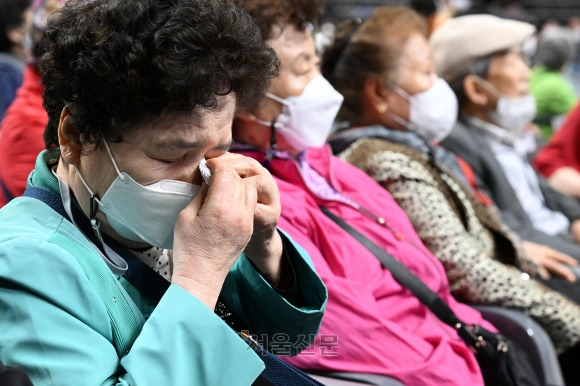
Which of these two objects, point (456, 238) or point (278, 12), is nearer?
point (278, 12)

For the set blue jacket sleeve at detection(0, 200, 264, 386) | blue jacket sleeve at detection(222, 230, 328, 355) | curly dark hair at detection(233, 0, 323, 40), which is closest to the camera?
blue jacket sleeve at detection(0, 200, 264, 386)

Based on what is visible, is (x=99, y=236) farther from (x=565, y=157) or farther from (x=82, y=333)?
(x=565, y=157)

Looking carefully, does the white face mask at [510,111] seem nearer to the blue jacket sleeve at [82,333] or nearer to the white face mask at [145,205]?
the white face mask at [145,205]

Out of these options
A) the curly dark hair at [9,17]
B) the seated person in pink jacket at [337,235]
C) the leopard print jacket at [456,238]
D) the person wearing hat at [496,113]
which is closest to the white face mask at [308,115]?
the seated person in pink jacket at [337,235]

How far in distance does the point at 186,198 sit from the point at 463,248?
147 centimetres

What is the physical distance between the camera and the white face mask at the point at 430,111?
3199 millimetres

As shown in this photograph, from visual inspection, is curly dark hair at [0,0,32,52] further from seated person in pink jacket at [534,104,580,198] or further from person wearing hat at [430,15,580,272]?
seated person in pink jacket at [534,104,580,198]

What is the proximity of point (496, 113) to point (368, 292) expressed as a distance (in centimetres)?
198

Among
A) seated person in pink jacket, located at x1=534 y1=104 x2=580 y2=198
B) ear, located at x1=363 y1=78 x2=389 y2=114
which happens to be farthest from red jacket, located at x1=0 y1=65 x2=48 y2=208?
seated person in pink jacket, located at x1=534 y1=104 x2=580 y2=198

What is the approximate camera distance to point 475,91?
12.9ft

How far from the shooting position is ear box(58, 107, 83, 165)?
149 cm

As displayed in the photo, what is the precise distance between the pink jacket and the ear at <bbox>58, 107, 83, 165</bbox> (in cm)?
83

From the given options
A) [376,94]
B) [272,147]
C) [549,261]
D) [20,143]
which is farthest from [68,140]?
[549,261]

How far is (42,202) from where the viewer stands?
4.92ft
